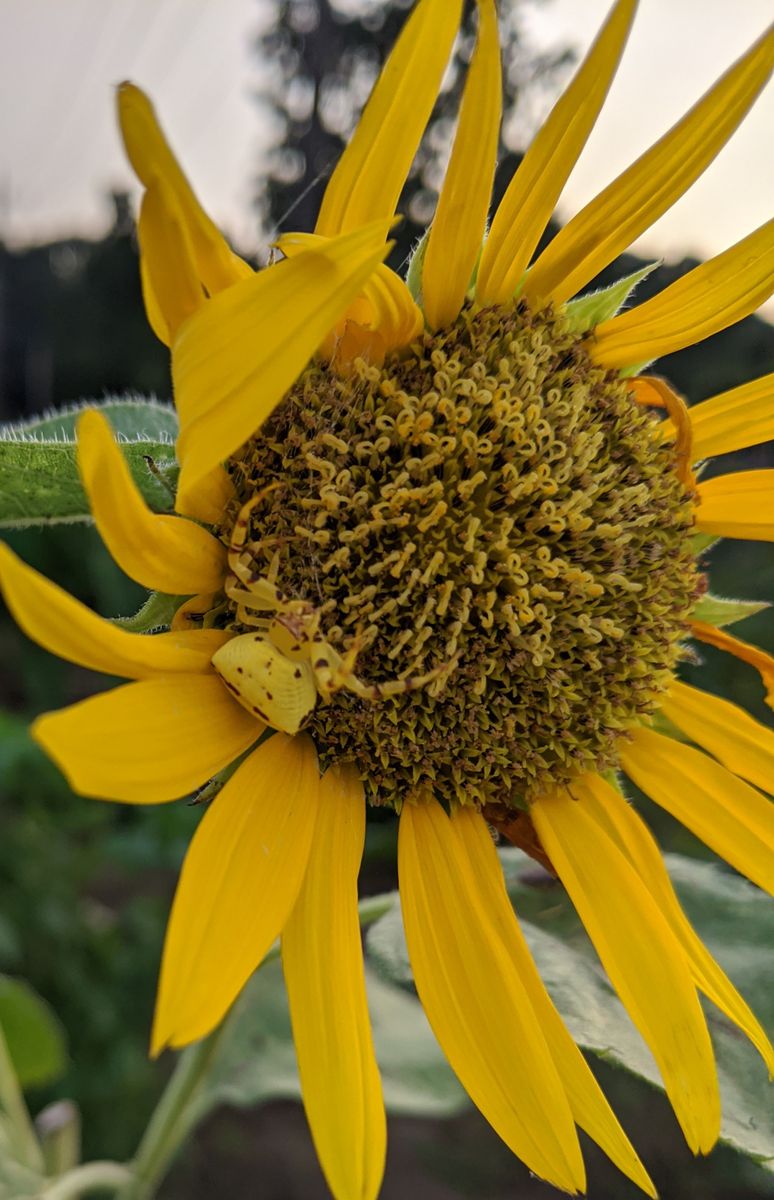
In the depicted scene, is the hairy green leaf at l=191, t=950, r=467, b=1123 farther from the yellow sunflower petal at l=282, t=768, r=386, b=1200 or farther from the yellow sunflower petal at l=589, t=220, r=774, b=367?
the yellow sunflower petal at l=589, t=220, r=774, b=367

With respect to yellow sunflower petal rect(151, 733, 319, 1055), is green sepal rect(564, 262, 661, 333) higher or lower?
higher

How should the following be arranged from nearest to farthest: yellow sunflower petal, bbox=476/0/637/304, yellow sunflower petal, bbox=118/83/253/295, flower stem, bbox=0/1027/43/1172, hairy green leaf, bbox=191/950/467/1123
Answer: yellow sunflower petal, bbox=118/83/253/295 → yellow sunflower petal, bbox=476/0/637/304 → flower stem, bbox=0/1027/43/1172 → hairy green leaf, bbox=191/950/467/1123

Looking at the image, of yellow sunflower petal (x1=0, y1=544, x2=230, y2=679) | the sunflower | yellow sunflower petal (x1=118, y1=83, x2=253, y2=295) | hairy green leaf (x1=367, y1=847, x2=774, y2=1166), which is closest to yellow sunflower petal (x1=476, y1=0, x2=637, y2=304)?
the sunflower

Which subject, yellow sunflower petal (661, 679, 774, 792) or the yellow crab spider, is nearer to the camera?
the yellow crab spider

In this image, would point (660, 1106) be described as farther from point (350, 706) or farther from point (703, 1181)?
point (350, 706)

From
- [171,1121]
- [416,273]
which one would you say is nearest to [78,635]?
[416,273]

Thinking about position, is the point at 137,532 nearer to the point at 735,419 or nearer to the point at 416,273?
the point at 416,273

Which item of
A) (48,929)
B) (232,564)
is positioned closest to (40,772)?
(48,929)
